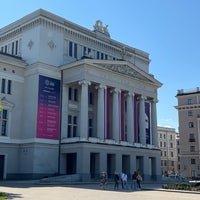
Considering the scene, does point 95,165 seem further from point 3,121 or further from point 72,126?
point 3,121

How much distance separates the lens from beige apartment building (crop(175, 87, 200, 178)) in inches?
3506

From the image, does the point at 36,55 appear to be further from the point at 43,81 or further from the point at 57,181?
the point at 57,181

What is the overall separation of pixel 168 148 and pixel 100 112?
75.8 m

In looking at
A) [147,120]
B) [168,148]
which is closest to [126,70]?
[147,120]

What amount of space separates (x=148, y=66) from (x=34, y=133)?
3254 cm

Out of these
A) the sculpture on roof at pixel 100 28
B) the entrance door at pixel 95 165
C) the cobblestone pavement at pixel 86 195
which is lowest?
the cobblestone pavement at pixel 86 195

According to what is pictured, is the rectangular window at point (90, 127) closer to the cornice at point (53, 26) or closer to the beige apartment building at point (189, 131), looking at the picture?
the cornice at point (53, 26)

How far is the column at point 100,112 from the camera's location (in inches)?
1988

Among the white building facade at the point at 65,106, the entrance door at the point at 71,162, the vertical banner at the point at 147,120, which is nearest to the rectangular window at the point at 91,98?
the white building facade at the point at 65,106

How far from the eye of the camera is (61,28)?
176 ft

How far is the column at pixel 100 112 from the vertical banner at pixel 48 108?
5.89 meters

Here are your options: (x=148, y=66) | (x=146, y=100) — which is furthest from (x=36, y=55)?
(x=148, y=66)

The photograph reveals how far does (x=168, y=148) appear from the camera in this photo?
122 m

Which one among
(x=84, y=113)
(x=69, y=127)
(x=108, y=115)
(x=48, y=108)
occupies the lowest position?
(x=69, y=127)
